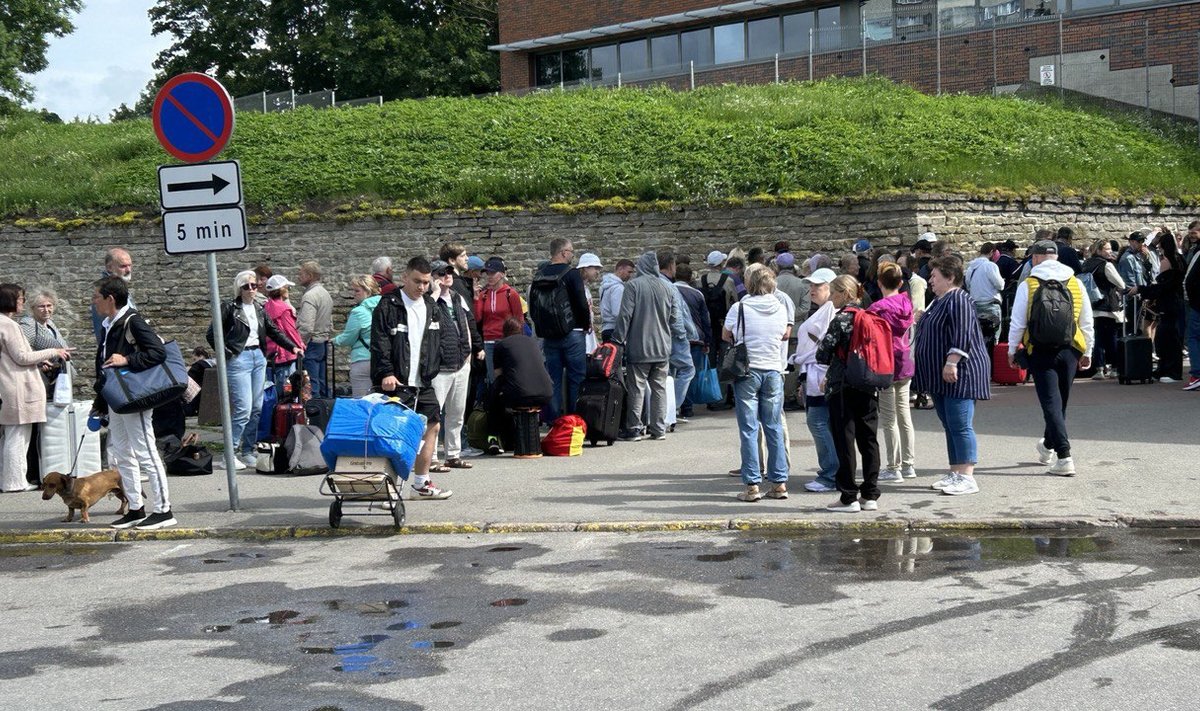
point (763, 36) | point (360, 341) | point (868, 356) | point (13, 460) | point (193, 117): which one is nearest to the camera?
point (868, 356)

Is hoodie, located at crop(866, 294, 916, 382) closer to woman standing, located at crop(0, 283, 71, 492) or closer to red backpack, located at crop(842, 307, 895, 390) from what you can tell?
red backpack, located at crop(842, 307, 895, 390)

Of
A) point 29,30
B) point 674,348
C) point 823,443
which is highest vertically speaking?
point 29,30

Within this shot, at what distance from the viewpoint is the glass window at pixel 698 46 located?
40875 mm

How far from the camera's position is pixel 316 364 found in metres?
16.8

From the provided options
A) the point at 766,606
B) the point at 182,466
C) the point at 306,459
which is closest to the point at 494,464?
the point at 306,459

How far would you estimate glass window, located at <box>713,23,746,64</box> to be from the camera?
40281mm

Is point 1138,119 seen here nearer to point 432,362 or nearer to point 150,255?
point 150,255

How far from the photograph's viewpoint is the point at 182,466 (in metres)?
12.7

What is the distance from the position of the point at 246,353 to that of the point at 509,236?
37.7 feet

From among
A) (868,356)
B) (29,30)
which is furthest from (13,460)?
(29,30)

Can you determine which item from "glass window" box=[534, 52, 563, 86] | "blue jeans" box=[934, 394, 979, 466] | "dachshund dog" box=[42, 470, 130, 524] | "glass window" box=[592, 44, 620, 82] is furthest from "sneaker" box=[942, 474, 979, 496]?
"glass window" box=[534, 52, 563, 86]

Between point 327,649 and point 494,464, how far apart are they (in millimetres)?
6419

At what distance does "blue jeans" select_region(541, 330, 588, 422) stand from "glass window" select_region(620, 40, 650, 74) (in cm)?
2928

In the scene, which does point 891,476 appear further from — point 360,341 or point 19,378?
point 19,378
